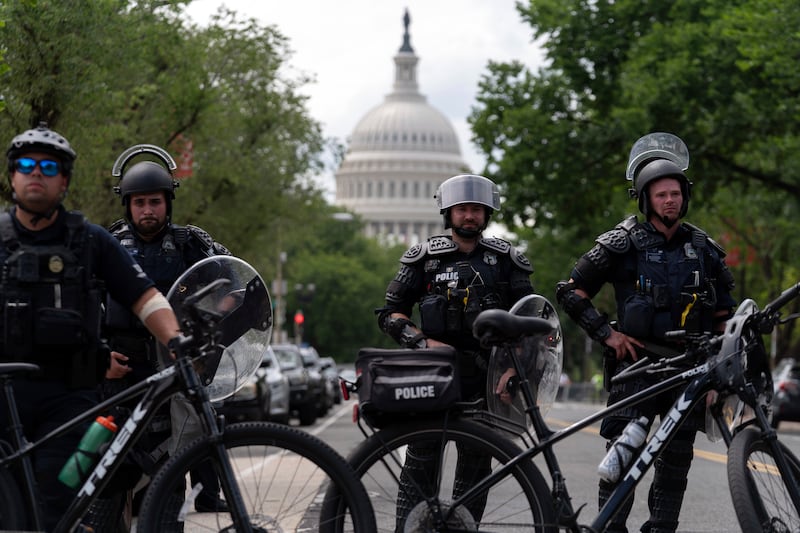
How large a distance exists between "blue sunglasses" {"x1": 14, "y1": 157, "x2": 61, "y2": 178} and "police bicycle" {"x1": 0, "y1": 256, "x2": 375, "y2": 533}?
68 cm

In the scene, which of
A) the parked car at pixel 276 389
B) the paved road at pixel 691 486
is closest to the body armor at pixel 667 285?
the paved road at pixel 691 486

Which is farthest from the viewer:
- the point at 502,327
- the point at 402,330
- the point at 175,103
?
the point at 175,103

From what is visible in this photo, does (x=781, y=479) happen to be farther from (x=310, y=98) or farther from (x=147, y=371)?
(x=310, y=98)

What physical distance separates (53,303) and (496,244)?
2.50m

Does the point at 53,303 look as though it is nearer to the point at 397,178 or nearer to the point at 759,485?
the point at 759,485

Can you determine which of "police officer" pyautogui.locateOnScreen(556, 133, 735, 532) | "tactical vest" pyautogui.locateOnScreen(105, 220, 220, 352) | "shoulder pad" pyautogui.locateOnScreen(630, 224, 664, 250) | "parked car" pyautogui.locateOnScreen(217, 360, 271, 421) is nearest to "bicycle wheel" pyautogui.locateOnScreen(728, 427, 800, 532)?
"police officer" pyautogui.locateOnScreen(556, 133, 735, 532)

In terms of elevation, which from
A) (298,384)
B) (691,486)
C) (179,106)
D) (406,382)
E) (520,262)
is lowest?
(691,486)

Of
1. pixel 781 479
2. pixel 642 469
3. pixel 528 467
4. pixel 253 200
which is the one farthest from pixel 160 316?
pixel 253 200

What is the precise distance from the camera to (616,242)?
747 centimetres

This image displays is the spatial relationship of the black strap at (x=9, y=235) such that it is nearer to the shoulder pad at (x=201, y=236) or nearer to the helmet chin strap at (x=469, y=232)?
the shoulder pad at (x=201, y=236)

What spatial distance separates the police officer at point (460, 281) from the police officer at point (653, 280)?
301mm

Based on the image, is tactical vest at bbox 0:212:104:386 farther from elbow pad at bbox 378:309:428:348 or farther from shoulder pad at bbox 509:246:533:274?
shoulder pad at bbox 509:246:533:274

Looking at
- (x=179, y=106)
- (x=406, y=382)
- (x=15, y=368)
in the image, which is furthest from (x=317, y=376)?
(x=15, y=368)

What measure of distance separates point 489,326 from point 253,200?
27.1 m
